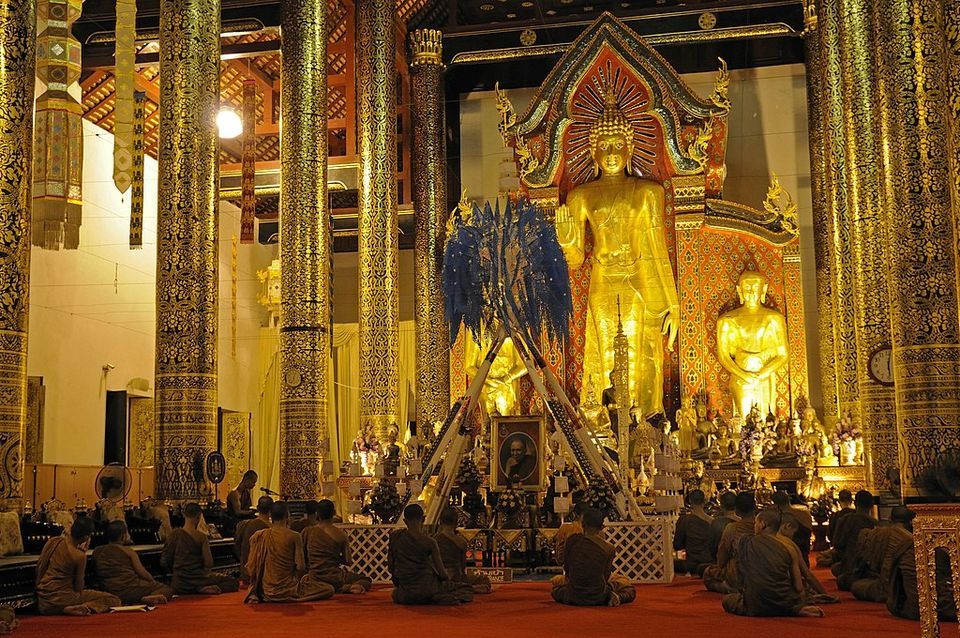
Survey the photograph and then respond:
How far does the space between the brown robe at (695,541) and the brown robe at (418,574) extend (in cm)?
291

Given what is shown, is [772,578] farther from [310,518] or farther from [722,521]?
[310,518]

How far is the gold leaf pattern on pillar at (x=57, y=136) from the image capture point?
1005 centimetres

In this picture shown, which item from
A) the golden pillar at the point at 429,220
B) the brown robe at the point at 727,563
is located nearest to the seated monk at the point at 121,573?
the brown robe at the point at 727,563

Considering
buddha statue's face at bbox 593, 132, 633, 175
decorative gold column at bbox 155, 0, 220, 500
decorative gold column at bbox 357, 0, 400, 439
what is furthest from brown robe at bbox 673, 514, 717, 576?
buddha statue's face at bbox 593, 132, 633, 175

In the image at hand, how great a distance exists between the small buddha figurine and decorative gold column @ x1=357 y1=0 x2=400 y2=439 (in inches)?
182

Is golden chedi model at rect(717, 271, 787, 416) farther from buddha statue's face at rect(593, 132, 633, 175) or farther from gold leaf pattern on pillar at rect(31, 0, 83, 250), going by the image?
gold leaf pattern on pillar at rect(31, 0, 83, 250)

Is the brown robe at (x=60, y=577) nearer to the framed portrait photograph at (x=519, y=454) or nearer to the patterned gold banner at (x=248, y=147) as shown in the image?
the framed portrait photograph at (x=519, y=454)

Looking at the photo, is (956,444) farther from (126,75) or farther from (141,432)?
(141,432)

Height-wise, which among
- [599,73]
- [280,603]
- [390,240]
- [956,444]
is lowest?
[280,603]

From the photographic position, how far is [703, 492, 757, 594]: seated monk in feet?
28.5

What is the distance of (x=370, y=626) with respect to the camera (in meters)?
7.40

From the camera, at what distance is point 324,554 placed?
9547 millimetres

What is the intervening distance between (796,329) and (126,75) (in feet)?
40.7

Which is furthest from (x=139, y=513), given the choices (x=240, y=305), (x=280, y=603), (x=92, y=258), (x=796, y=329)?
(x=240, y=305)
